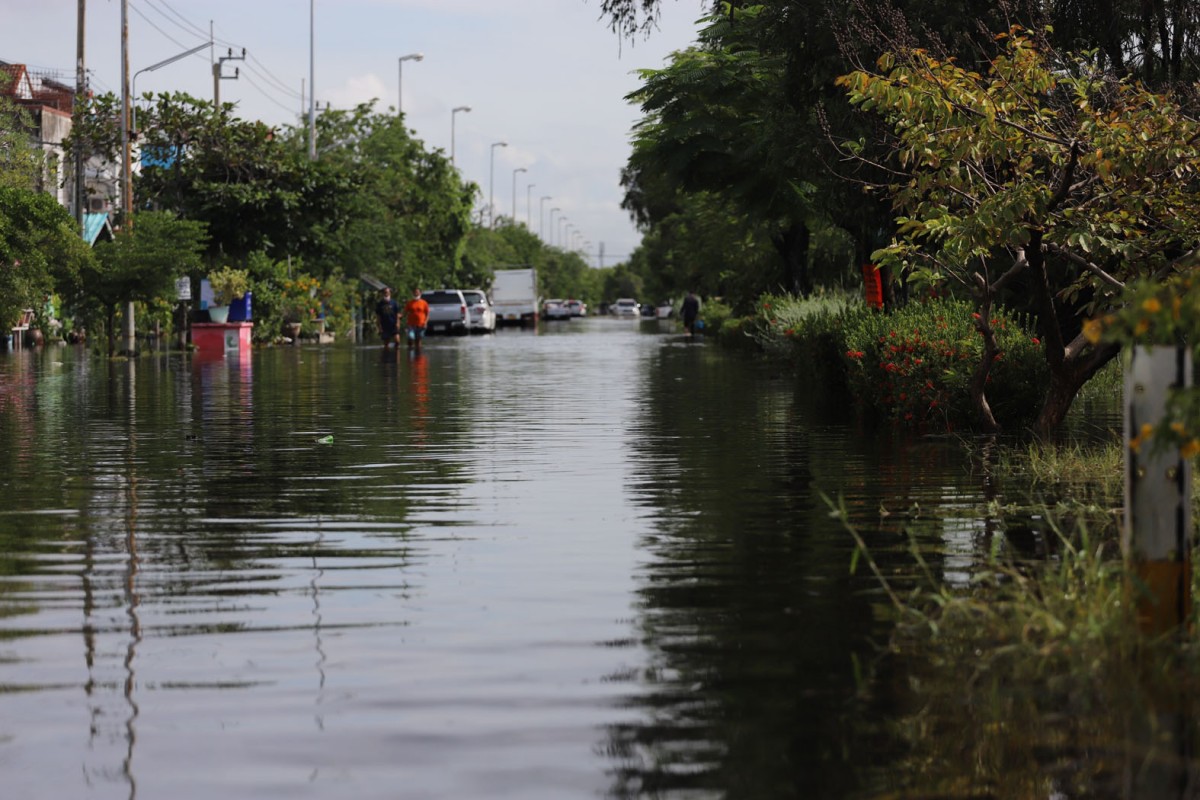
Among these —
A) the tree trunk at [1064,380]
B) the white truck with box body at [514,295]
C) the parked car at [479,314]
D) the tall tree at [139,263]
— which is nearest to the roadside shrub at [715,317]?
the parked car at [479,314]

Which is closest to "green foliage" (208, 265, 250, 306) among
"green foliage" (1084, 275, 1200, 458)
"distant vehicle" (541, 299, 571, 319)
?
"green foliage" (1084, 275, 1200, 458)

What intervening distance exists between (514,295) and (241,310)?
167 ft

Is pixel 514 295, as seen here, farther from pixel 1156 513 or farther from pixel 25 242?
pixel 1156 513

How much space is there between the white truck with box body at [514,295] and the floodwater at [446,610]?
80238 millimetres

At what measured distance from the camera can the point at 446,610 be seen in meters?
8.14

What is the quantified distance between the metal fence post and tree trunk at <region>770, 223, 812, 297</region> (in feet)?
127

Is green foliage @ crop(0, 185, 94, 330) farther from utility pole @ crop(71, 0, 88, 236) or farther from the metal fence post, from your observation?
the metal fence post

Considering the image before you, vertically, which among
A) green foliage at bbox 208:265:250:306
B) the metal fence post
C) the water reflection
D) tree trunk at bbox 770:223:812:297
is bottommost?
the water reflection

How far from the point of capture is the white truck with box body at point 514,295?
98.6 metres

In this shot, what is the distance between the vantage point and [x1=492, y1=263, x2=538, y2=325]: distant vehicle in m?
98.6

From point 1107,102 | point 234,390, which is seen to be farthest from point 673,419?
point 234,390

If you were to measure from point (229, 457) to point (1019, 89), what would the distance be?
7420 millimetres

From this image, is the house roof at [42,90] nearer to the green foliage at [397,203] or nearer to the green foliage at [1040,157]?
the green foliage at [397,203]

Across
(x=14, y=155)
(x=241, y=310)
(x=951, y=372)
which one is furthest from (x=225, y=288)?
(x=951, y=372)
